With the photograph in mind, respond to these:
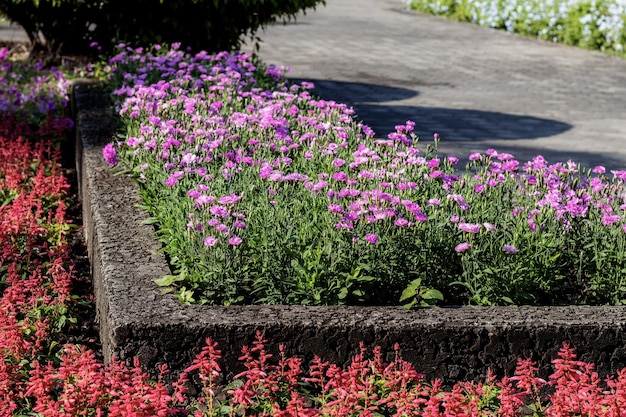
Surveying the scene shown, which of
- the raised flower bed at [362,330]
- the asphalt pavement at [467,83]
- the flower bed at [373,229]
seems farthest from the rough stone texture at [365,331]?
the asphalt pavement at [467,83]

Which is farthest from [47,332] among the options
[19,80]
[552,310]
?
[19,80]

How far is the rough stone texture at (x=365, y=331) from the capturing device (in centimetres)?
340

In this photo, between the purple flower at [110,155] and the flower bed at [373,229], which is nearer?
the flower bed at [373,229]

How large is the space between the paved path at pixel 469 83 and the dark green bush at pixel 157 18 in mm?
1188

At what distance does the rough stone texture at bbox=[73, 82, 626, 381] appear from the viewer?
3.40 m

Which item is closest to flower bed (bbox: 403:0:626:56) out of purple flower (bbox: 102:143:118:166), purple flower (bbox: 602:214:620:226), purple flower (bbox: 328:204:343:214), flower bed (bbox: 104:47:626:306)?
purple flower (bbox: 102:143:118:166)

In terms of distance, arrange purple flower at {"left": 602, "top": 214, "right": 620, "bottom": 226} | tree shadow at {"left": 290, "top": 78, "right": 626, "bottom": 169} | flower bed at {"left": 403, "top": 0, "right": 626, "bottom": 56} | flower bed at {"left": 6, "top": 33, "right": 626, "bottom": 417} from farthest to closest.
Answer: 1. flower bed at {"left": 403, "top": 0, "right": 626, "bottom": 56}
2. tree shadow at {"left": 290, "top": 78, "right": 626, "bottom": 169}
3. purple flower at {"left": 602, "top": 214, "right": 620, "bottom": 226}
4. flower bed at {"left": 6, "top": 33, "right": 626, "bottom": 417}

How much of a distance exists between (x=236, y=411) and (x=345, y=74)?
9.30m

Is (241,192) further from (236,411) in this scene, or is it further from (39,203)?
(39,203)

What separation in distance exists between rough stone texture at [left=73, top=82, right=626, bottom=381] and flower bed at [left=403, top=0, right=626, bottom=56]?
11833mm

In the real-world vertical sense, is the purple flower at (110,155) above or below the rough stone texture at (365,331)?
above

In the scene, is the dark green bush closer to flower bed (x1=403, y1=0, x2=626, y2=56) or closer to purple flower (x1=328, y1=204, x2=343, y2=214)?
purple flower (x1=328, y1=204, x2=343, y2=214)

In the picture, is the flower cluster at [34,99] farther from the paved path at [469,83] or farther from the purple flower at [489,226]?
the purple flower at [489,226]

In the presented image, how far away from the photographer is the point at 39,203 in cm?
556
